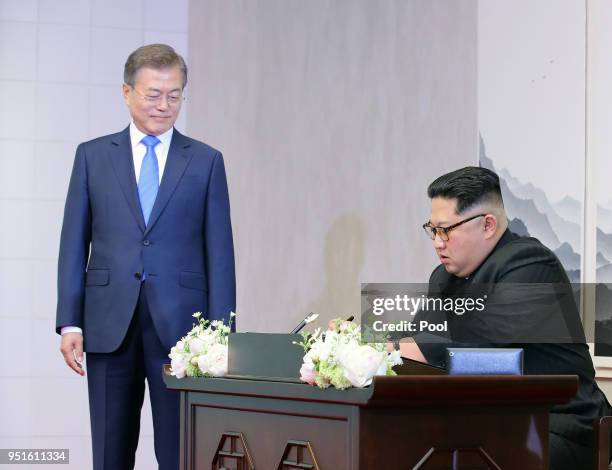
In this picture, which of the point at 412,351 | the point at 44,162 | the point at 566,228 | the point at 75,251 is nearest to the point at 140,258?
the point at 75,251

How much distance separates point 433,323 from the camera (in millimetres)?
2932

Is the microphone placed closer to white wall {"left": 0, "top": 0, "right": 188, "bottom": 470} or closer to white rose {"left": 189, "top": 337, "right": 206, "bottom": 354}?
white rose {"left": 189, "top": 337, "right": 206, "bottom": 354}

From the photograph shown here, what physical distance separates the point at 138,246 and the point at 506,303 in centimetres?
120

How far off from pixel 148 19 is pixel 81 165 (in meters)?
2.38

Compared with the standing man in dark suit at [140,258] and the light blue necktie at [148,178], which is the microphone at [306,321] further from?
the light blue necktie at [148,178]

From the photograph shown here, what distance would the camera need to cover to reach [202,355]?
236 cm

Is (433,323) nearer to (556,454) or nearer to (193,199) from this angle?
(556,454)

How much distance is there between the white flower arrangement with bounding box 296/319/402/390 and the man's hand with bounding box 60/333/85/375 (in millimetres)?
1402

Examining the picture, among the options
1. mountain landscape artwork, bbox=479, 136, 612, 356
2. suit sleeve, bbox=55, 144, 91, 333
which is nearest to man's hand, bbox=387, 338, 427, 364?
suit sleeve, bbox=55, 144, 91, 333

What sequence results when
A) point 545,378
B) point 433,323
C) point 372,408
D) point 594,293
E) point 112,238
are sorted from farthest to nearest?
point 594,293
point 112,238
point 433,323
point 545,378
point 372,408

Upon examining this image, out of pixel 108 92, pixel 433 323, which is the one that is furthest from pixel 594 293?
pixel 108 92

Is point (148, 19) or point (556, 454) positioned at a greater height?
point (148, 19)

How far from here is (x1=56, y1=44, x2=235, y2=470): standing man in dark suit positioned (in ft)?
10.5

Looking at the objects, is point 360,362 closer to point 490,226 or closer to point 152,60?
point 490,226
